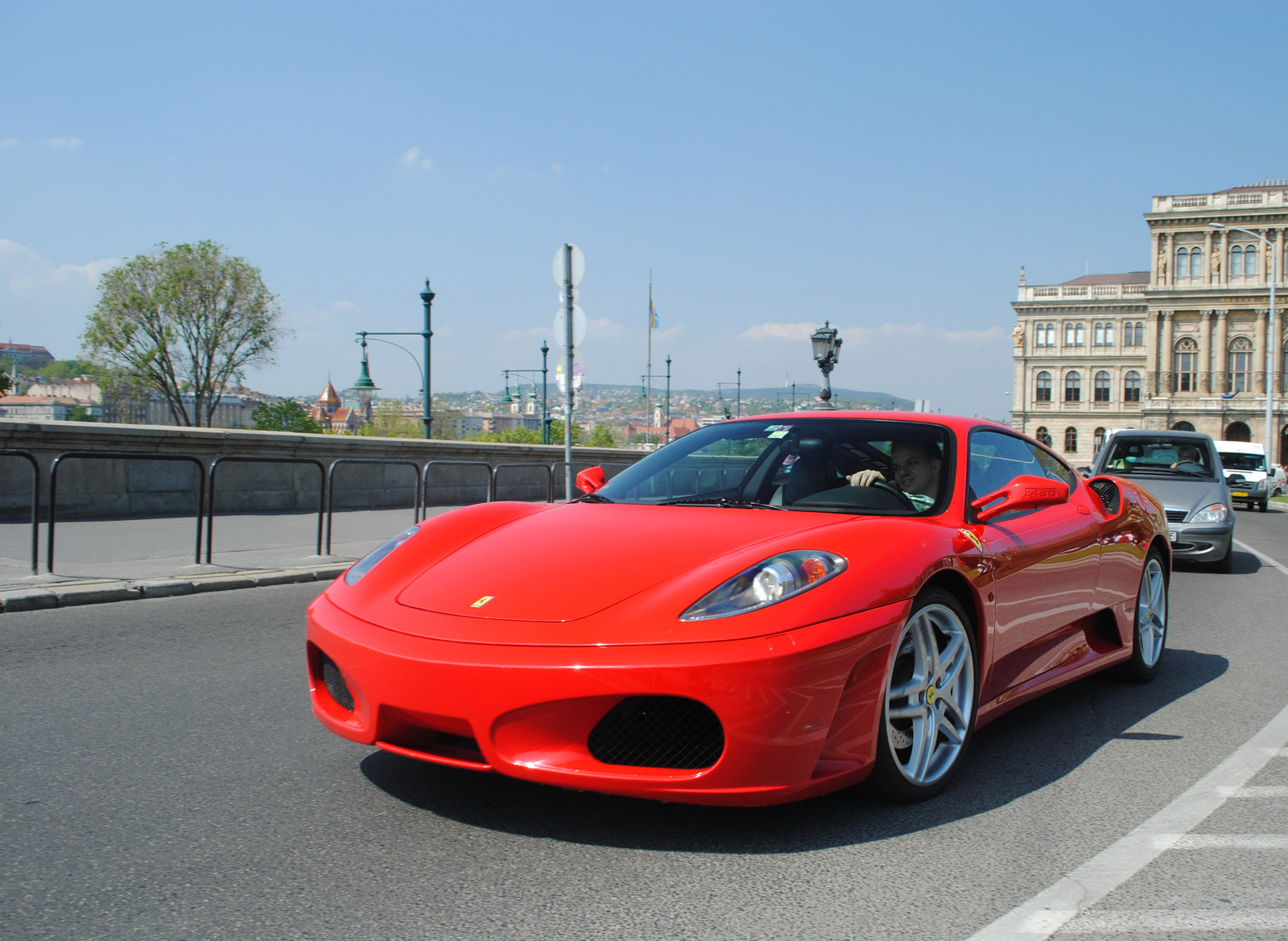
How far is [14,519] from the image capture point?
11.5 m

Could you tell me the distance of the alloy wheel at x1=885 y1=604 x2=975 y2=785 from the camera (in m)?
3.19

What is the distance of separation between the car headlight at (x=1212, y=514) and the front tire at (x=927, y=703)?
7.93 m

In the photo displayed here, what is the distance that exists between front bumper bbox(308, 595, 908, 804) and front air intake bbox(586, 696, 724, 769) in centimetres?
3

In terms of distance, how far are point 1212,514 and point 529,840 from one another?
942cm

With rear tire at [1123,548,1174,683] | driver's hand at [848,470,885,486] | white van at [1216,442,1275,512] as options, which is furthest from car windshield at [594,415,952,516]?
white van at [1216,442,1275,512]

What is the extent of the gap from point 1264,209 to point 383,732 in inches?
4125

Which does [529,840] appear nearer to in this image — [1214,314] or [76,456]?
[76,456]

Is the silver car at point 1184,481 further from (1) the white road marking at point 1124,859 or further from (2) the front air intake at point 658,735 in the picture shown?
(2) the front air intake at point 658,735

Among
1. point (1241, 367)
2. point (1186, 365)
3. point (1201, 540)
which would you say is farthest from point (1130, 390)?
point (1201, 540)

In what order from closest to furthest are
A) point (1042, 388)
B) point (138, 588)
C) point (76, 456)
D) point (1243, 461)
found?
1. point (138, 588)
2. point (76, 456)
3. point (1243, 461)
4. point (1042, 388)

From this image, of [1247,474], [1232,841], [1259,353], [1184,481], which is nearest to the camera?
[1232,841]

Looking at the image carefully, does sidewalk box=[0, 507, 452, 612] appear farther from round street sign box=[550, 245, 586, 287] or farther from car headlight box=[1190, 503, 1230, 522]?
car headlight box=[1190, 503, 1230, 522]

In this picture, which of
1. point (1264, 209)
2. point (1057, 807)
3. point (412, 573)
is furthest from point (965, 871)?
point (1264, 209)

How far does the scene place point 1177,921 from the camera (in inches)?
96.3
